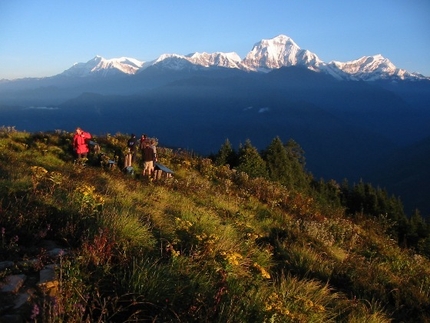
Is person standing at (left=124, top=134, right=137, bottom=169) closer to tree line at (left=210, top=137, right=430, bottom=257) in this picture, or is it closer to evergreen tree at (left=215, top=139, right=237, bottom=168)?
tree line at (left=210, top=137, right=430, bottom=257)

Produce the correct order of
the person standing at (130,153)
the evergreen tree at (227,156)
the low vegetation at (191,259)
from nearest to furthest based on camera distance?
the low vegetation at (191,259), the person standing at (130,153), the evergreen tree at (227,156)

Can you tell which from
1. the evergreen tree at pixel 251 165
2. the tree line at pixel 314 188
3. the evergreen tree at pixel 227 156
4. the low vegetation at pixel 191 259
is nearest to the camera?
the low vegetation at pixel 191 259

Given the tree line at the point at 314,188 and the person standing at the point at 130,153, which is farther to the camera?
the tree line at the point at 314,188

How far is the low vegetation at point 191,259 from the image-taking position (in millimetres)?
3352

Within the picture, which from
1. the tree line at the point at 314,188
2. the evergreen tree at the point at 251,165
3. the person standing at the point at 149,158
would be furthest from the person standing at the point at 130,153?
the evergreen tree at the point at 251,165

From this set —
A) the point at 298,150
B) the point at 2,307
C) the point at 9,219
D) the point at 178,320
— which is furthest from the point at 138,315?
the point at 298,150

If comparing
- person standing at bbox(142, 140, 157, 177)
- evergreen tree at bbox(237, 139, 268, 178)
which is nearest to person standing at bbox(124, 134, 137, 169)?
person standing at bbox(142, 140, 157, 177)

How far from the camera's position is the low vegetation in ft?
11.0

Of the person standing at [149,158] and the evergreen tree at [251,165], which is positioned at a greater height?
the person standing at [149,158]

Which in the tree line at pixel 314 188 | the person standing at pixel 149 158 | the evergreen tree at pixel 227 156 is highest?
the person standing at pixel 149 158

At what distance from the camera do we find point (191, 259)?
4.26 m

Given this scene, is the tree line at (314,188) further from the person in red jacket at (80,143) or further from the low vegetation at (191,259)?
the person in red jacket at (80,143)

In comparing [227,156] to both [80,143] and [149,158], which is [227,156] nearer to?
[149,158]

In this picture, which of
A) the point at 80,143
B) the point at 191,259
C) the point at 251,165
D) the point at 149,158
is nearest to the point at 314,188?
the point at 251,165
